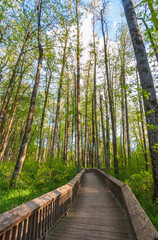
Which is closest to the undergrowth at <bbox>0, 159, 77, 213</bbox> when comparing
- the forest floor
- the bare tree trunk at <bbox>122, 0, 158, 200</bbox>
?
the forest floor

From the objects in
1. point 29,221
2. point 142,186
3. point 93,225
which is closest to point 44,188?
point 93,225

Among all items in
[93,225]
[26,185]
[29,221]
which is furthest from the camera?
[26,185]

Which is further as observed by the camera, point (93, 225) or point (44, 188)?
point (44, 188)

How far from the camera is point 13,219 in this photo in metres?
1.61

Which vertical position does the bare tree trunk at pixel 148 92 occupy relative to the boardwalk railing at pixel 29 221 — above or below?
above

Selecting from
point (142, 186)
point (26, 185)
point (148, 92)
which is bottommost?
point (26, 185)

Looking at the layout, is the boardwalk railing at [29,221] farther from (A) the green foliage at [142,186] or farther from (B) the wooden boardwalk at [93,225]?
(A) the green foliage at [142,186]

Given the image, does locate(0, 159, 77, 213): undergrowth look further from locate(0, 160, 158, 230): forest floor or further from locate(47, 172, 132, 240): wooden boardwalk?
locate(47, 172, 132, 240): wooden boardwalk

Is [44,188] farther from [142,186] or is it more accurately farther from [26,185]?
[142,186]

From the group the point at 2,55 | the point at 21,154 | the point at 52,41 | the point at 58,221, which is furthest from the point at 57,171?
the point at 2,55

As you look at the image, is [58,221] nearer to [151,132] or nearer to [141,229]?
[141,229]

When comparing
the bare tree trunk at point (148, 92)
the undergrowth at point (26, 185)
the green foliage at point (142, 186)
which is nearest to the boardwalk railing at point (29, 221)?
the undergrowth at point (26, 185)

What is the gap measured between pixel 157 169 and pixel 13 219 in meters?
3.98

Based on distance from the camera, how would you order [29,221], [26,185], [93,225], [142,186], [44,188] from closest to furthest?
[29,221], [93,225], [142,186], [26,185], [44,188]
